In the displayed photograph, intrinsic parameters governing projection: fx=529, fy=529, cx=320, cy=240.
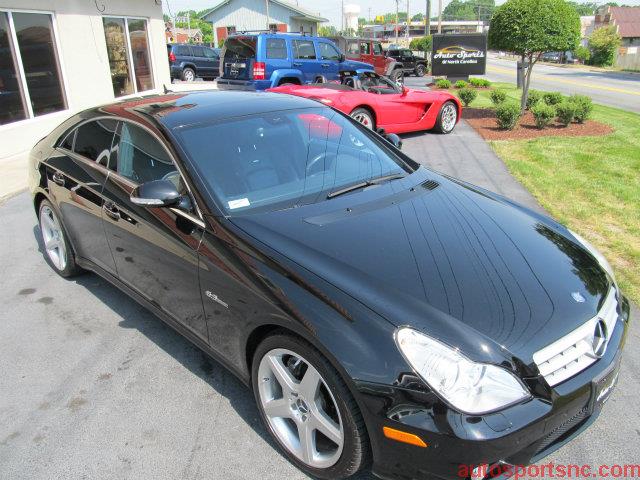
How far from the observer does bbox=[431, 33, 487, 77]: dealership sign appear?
68.5 ft

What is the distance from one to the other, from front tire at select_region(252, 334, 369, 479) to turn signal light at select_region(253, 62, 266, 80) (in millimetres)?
13162

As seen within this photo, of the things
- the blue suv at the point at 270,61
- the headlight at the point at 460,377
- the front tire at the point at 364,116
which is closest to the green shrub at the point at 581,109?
the front tire at the point at 364,116

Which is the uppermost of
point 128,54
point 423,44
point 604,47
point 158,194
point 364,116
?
point 423,44

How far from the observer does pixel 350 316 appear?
2146 millimetres

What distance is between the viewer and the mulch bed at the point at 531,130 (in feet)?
35.0

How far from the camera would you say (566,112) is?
440 inches

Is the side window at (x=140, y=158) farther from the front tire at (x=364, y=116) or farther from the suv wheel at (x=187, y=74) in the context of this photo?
the suv wheel at (x=187, y=74)

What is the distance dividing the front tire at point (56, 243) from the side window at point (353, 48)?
25192 mm

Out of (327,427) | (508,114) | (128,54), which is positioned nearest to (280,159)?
(327,427)

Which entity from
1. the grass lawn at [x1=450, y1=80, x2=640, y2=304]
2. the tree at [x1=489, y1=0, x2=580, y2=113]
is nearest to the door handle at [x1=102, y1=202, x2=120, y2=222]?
the grass lawn at [x1=450, y1=80, x2=640, y2=304]

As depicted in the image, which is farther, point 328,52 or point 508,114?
point 328,52

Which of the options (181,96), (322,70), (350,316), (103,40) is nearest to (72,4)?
(103,40)

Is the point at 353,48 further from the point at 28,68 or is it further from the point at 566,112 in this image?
the point at 28,68

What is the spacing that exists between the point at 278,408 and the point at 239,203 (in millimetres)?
1087
